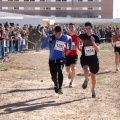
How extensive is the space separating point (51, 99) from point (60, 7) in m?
90.7

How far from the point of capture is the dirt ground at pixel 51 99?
24.1 feet

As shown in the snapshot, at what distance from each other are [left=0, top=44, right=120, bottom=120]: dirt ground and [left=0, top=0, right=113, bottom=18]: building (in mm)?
85199

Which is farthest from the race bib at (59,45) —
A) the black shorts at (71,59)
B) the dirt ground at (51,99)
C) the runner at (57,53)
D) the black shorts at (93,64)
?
the black shorts at (71,59)

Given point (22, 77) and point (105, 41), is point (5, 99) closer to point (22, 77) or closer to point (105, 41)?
point (22, 77)

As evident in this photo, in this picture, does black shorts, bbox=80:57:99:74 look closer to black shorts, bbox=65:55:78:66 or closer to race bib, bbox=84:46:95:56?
race bib, bbox=84:46:95:56

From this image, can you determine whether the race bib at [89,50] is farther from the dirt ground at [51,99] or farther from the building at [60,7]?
the building at [60,7]

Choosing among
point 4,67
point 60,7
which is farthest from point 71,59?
point 60,7

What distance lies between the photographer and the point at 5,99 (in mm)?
8836

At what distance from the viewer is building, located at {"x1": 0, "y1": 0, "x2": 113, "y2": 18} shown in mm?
97625

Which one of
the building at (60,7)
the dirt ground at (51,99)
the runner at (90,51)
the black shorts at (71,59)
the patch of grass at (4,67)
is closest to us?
the dirt ground at (51,99)

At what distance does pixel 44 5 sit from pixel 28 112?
91.9 m

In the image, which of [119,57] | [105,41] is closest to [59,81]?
[119,57]

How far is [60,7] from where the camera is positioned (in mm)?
98500

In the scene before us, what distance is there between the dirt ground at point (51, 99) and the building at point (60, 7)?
85.2 m
